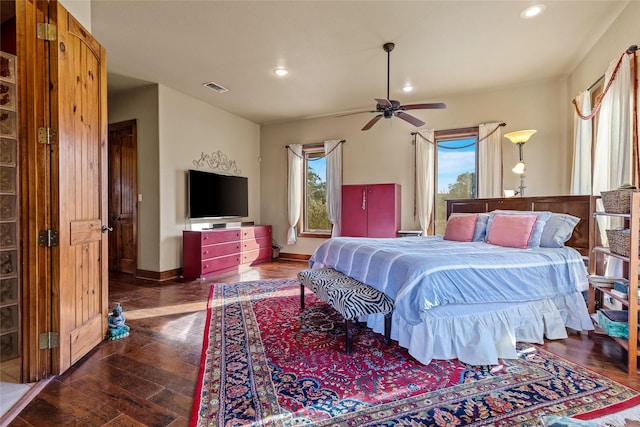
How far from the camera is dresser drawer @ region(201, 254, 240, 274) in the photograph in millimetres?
4473

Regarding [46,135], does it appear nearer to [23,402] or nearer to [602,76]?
[23,402]

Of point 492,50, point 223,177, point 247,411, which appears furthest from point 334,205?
point 247,411

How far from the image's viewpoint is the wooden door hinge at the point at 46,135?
1.82 m

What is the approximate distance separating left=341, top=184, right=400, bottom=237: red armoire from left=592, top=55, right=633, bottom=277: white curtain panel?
8.13 feet

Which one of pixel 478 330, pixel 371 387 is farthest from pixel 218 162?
pixel 478 330

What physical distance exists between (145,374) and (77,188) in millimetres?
1351

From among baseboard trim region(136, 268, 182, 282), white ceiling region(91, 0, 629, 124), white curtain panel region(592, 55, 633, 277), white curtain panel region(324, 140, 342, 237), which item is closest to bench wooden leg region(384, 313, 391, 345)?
white curtain panel region(592, 55, 633, 277)

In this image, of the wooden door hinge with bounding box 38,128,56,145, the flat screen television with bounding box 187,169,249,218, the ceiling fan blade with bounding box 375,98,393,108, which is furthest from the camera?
the flat screen television with bounding box 187,169,249,218

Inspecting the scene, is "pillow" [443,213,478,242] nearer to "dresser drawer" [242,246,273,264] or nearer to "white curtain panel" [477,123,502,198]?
"white curtain panel" [477,123,502,198]

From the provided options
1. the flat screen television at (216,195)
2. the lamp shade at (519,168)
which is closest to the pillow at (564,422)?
the lamp shade at (519,168)

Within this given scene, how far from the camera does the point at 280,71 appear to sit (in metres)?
3.89

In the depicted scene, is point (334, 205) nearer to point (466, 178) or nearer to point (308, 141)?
point (308, 141)

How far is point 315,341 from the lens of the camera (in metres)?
2.36

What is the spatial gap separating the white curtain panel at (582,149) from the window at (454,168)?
1304 mm
